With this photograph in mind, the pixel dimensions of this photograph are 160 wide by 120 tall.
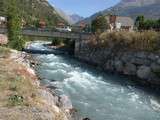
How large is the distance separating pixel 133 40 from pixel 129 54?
4.95 m

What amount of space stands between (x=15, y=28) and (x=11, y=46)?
4126 mm

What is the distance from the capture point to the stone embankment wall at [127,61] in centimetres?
6806

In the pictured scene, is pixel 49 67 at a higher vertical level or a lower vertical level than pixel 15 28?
lower

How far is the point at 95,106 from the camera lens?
44.9 meters

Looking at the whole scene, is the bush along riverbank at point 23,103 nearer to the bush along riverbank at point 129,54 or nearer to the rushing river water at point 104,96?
the rushing river water at point 104,96

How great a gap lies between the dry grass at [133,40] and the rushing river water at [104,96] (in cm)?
935

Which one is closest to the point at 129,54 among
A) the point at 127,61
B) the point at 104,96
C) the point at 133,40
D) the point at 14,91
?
the point at 127,61

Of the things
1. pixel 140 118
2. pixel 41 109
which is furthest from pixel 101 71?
pixel 41 109

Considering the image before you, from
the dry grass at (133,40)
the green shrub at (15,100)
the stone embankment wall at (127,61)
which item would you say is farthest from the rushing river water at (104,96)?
the green shrub at (15,100)

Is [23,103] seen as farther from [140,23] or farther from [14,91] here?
[140,23]

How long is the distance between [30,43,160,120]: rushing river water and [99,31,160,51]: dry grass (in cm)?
935

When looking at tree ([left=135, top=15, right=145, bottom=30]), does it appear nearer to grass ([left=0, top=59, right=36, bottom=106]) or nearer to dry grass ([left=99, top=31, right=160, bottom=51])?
dry grass ([left=99, top=31, right=160, bottom=51])

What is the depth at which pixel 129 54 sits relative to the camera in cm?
7975

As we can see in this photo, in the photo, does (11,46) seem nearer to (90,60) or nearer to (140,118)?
(90,60)
